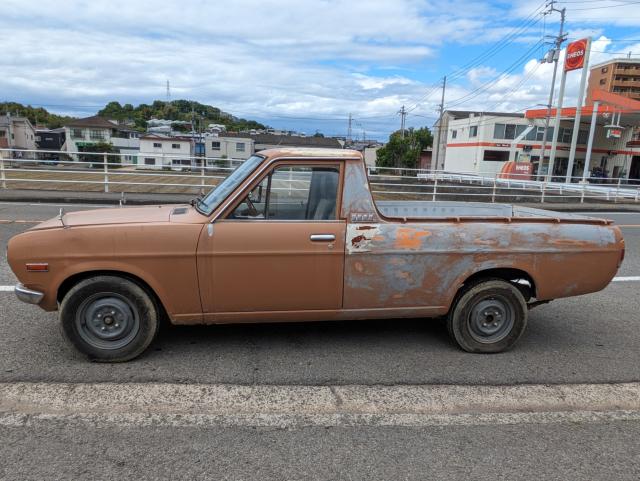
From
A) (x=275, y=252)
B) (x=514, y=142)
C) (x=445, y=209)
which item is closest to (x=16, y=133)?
(x=514, y=142)

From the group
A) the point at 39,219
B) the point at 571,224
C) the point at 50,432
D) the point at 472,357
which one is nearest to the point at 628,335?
the point at 571,224

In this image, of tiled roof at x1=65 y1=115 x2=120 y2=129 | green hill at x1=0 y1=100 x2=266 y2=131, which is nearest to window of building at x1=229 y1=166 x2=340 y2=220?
tiled roof at x1=65 y1=115 x2=120 y2=129

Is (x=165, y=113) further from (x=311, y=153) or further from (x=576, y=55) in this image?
(x=311, y=153)

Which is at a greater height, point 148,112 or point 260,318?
point 148,112

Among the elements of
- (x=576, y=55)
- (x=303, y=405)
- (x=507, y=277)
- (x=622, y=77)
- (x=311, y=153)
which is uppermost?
(x=622, y=77)

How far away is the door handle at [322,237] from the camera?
381 cm

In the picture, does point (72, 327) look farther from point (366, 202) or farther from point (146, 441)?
point (366, 202)

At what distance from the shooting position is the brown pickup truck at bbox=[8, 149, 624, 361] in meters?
3.66

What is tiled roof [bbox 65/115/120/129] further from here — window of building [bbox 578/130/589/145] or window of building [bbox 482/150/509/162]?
window of building [bbox 578/130/589/145]

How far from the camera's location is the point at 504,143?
5191 centimetres

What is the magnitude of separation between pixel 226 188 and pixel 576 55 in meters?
39.7

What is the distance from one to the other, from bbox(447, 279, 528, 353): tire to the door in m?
1.11

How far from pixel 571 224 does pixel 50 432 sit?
14.1 feet

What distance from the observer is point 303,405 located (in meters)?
3.35
